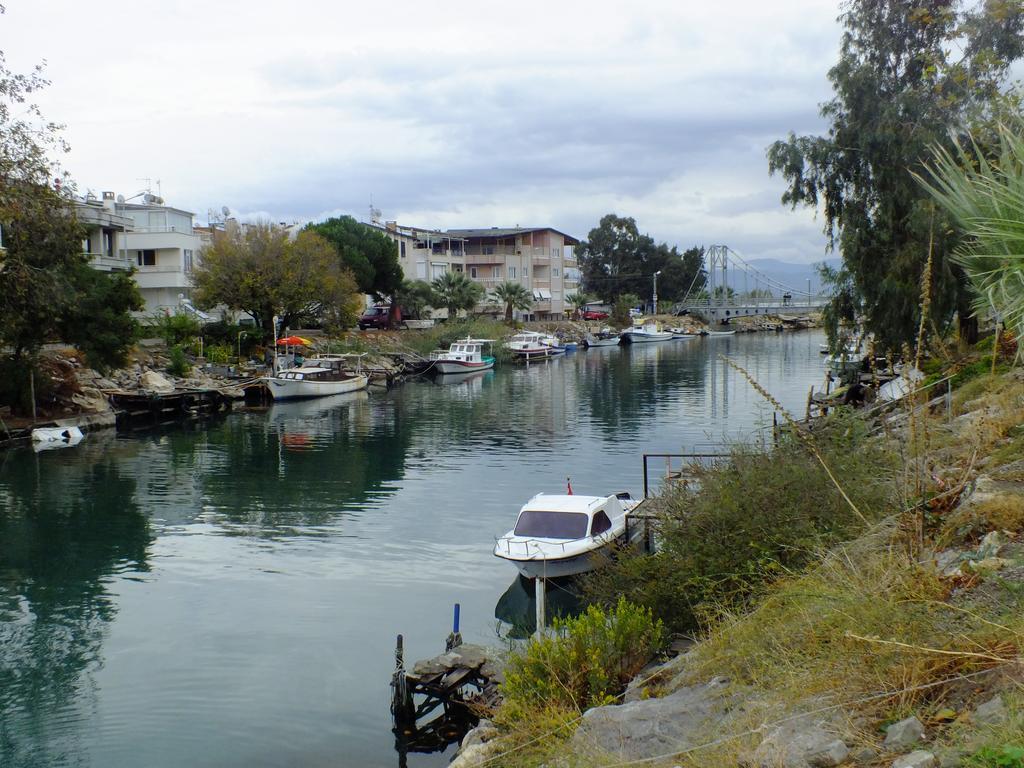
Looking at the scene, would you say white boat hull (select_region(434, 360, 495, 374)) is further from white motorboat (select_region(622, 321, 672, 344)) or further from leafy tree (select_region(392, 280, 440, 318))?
white motorboat (select_region(622, 321, 672, 344))

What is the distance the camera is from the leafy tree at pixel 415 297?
90250 millimetres

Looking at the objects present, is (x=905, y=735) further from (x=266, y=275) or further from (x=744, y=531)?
(x=266, y=275)

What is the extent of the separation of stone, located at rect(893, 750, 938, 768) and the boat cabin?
13942 millimetres

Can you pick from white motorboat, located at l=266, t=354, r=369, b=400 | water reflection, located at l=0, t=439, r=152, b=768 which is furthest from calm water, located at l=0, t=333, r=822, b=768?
white motorboat, located at l=266, t=354, r=369, b=400

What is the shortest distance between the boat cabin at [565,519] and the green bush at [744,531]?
477 centimetres

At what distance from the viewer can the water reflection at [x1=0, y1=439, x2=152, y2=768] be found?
1390 centimetres

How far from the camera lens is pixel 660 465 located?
33.9m

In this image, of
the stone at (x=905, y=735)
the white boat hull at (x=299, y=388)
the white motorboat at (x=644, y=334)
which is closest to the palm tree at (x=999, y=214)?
the stone at (x=905, y=735)

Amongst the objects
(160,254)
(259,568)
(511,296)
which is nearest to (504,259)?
(511,296)

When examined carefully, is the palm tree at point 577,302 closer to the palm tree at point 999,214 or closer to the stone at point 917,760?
the palm tree at point 999,214

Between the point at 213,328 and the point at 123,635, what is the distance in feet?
161

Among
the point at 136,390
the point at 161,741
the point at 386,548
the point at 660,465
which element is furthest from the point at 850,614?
the point at 136,390

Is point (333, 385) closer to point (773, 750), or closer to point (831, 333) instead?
point (831, 333)

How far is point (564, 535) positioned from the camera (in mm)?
19594
